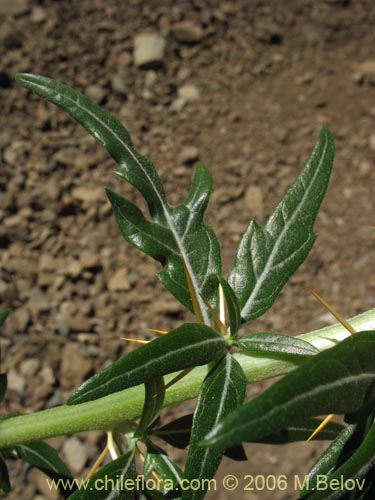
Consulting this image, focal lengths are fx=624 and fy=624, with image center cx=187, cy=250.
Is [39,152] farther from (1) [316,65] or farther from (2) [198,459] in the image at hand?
(2) [198,459]

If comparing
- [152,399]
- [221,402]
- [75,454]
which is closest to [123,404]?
[152,399]

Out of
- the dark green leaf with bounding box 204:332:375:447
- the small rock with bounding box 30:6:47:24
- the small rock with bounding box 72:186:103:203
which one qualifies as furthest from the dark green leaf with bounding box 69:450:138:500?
the small rock with bounding box 30:6:47:24

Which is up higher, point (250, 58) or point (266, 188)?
point (250, 58)

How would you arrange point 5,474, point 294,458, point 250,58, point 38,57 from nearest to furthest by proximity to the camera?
point 5,474 → point 294,458 → point 38,57 → point 250,58

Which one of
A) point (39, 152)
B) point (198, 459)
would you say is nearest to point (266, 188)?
point (39, 152)

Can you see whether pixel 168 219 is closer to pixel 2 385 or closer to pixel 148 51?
pixel 2 385

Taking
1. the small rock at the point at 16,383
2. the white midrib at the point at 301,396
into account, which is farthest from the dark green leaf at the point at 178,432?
the small rock at the point at 16,383

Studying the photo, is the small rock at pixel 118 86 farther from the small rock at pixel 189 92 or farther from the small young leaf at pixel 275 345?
the small young leaf at pixel 275 345
